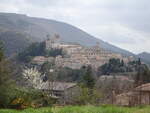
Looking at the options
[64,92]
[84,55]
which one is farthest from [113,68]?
[84,55]

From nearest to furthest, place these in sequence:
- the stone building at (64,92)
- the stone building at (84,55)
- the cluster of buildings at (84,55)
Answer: the stone building at (64,92)
the cluster of buildings at (84,55)
the stone building at (84,55)

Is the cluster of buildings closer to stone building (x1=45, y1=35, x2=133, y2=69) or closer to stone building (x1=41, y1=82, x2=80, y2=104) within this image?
stone building (x1=45, y1=35, x2=133, y2=69)


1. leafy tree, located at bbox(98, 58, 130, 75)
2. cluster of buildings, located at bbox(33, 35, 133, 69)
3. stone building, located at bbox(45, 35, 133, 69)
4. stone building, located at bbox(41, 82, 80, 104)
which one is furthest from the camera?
stone building, located at bbox(45, 35, 133, 69)

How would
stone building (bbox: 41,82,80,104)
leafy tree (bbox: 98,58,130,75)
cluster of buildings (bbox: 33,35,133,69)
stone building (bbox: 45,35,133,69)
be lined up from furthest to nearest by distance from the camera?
1. stone building (bbox: 45,35,133,69)
2. cluster of buildings (bbox: 33,35,133,69)
3. leafy tree (bbox: 98,58,130,75)
4. stone building (bbox: 41,82,80,104)

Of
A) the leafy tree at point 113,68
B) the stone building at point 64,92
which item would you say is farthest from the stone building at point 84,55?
the stone building at point 64,92

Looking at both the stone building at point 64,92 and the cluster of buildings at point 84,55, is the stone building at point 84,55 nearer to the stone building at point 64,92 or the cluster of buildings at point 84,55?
the cluster of buildings at point 84,55

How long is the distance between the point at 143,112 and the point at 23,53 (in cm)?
7502

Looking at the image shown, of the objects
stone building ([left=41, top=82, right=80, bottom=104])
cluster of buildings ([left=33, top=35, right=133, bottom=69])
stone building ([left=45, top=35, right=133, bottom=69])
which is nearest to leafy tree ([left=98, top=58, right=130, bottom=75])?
stone building ([left=41, top=82, right=80, bottom=104])

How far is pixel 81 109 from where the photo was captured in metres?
8.84

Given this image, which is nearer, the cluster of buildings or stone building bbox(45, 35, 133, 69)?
the cluster of buildings

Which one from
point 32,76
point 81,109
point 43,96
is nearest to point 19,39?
point 32,76

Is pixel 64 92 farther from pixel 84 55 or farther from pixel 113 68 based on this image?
pixel 84 55

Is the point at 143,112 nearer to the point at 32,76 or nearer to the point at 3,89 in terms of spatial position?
the point at 3,89

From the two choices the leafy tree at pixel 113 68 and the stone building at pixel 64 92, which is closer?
the stone building at pixel 64 92
